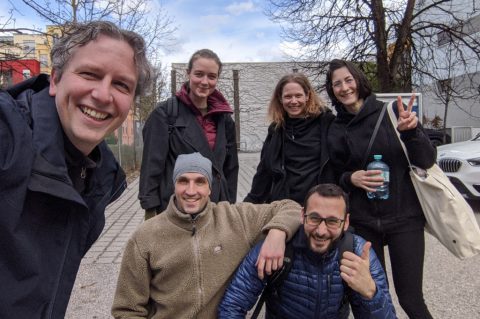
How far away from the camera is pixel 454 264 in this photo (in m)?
4.99

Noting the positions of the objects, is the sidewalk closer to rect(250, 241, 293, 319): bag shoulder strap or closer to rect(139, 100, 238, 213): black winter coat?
rect(139, 100, 238, 213): black winter coat

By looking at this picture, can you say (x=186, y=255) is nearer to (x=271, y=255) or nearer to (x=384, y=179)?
(x=271, y=255)

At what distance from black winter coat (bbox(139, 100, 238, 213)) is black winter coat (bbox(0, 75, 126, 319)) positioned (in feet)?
4.88

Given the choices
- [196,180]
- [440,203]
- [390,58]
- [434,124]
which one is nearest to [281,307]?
[196,180]

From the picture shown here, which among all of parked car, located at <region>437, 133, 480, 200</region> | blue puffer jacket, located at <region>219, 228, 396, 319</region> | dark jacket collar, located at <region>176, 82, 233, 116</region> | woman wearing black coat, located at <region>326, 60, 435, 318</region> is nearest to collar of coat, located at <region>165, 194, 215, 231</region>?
blue puffer jacket, located at <region>219, 228, 396, 319</region>

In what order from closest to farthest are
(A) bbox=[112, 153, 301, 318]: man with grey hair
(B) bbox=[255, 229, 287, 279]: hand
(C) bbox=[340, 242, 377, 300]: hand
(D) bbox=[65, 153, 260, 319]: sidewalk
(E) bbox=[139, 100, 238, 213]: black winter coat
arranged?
1. (C) bbox=[340, 242, 377, 300]: hand
2. (B) bbox=[255, 229, 287, 279]: hand
3. (A) bbox=[112, 153, 301, 318]: man with grey hair
4. (E) bbox=[139, 100, 238, 213]: black winter coat
5. (D) bbox=[65, 153, 260, 319]: sidewalk

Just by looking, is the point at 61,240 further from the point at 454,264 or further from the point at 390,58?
the point at 390,58

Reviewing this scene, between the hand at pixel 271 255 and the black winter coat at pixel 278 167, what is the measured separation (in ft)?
2.22

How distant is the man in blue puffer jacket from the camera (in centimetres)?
234

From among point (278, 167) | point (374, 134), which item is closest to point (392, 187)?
point (374, 134)

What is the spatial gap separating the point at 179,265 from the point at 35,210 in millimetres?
1362

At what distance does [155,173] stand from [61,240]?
1.59 meters

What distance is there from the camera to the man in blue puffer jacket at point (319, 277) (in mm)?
2342

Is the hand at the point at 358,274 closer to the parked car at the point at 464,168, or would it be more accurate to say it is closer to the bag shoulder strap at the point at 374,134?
the bag shoulder strap at the point at 374,134
